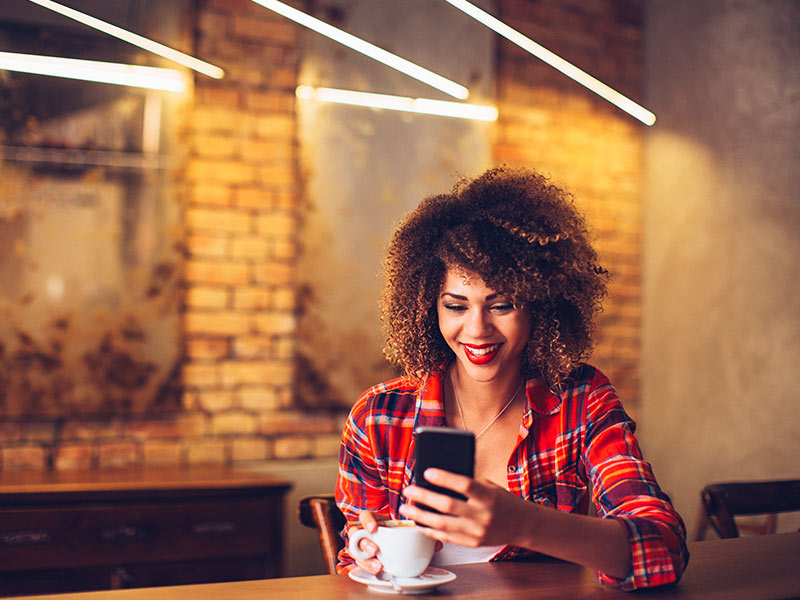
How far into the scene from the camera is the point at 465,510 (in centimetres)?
110

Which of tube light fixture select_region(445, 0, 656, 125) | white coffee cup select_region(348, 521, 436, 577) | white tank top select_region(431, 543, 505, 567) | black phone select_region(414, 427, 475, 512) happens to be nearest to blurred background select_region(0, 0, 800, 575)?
tube light fixture select_region(445, 0, 656, 125)

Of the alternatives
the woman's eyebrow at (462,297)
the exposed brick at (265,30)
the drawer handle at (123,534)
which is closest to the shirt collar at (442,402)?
the woman's eyebrow at (462,297)

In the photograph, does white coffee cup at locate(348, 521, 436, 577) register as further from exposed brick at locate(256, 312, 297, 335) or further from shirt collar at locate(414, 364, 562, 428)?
exposed brick at locate(256, 312, 297, 335)

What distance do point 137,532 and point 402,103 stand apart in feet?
6.86

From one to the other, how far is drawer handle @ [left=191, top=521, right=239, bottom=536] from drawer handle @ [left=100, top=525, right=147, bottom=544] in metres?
0.17

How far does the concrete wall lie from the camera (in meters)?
3.40

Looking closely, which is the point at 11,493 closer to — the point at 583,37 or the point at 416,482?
the point at 416,482

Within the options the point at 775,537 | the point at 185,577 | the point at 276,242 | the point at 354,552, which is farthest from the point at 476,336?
the point at 276,242

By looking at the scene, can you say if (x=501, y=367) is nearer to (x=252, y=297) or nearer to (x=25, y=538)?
(x=25, y=538)

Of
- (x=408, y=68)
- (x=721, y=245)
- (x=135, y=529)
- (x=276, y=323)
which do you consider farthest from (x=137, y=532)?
(x=721, y=245)

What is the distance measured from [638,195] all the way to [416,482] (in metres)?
3.46

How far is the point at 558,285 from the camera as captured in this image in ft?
5.62

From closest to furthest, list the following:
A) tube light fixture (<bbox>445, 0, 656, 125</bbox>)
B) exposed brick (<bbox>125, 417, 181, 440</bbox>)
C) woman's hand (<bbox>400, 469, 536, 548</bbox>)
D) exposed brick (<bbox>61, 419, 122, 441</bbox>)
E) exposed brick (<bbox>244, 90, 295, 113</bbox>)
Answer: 1. woman's hand (<bbox>400, 469, 536, 548</bbox>)
2. tube light fixture (<bbox>445, 0, 656, 125</bbox>)
3. exposed brick (<bbox>61, 419, 122, 441</bbox>)
4. exposed brick (<bbox>125, 417, 181, 440</bbox>)
5. exposed brick (<bbox>244, 90, 295, 113</bbox>)

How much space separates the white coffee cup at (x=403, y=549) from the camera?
1209 mm
